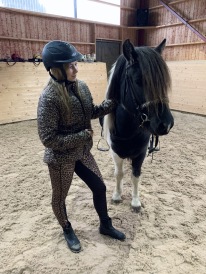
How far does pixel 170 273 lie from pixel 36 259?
88cm

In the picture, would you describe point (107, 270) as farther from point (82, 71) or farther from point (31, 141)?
point (82, 71)

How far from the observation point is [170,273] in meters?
1.28

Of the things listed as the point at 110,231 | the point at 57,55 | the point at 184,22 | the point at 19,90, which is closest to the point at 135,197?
the point at 110,231

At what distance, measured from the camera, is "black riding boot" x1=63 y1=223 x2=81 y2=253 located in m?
1.45

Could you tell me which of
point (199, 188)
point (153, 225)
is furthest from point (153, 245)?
point (199, 188)

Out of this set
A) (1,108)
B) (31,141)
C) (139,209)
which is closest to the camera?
(139,209)

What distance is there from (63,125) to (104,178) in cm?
143

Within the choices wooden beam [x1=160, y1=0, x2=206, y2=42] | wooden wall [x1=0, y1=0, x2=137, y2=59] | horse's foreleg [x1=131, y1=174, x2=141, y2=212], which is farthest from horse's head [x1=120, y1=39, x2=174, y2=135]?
wooden beam [x1=160, y1=0, x2=206, y2=42]

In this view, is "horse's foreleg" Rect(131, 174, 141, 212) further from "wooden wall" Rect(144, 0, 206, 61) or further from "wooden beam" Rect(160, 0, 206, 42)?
"wooden wall" Rect(144, 0, 206, 61)

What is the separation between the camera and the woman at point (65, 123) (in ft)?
3.53

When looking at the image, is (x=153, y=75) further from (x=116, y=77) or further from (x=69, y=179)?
(x=69, y=179)

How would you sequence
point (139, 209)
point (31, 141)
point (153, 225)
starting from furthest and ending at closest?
point (31, 141)
point (139, 209)
point (153, 225)

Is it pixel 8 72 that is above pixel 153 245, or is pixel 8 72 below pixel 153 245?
above

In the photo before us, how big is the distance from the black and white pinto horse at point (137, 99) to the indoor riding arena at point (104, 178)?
0.19m
